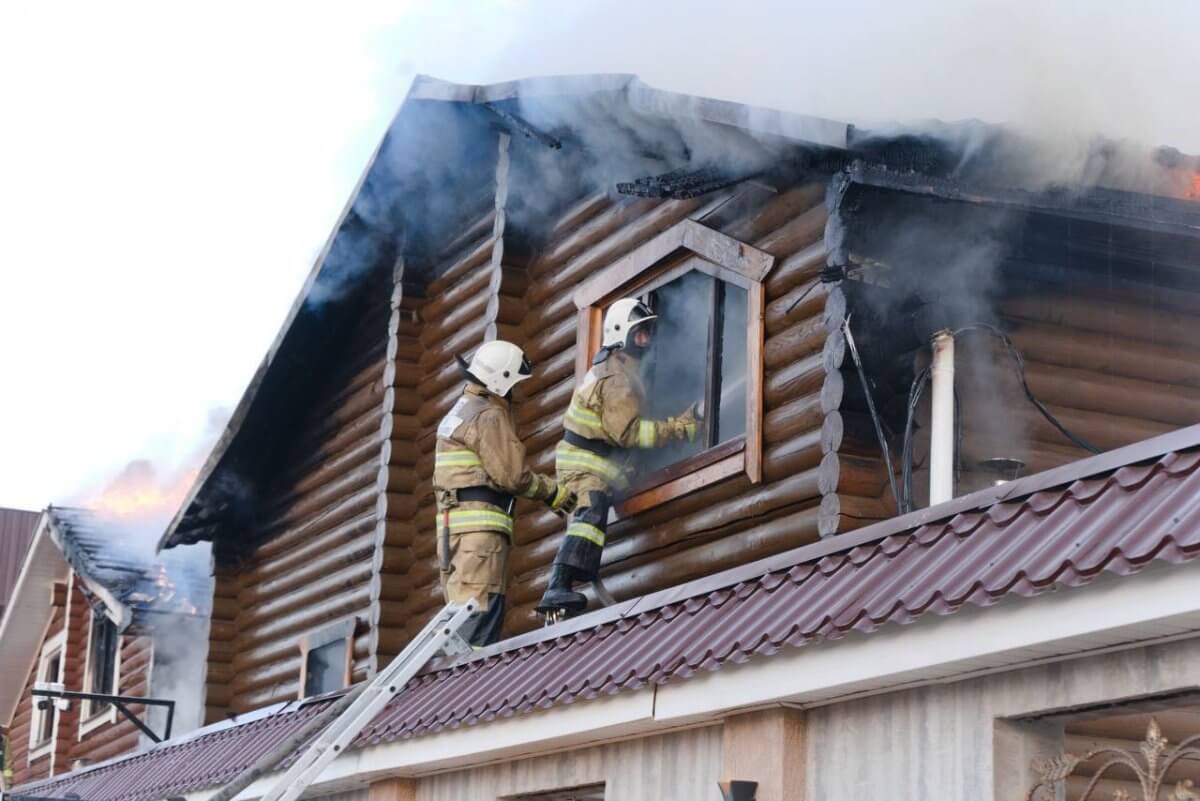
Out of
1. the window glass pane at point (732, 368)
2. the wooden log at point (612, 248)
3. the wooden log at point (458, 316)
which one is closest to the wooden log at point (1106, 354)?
the window glass pane at point (732, 368)

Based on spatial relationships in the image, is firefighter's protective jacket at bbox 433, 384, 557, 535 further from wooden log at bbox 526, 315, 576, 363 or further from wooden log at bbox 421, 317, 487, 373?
wooden log at bbox 421, 317, 487, 373

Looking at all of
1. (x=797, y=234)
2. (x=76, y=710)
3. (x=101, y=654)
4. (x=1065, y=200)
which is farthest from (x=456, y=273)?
(x=76, y=710)

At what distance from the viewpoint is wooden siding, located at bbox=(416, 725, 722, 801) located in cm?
817

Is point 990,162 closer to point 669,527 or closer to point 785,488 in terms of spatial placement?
point 785,488

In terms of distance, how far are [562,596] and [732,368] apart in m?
1.56

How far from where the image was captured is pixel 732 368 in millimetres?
10211

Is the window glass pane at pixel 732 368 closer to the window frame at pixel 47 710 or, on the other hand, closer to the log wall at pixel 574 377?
the log wall at pixel 574 377

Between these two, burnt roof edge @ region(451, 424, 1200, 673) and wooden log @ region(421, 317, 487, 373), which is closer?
burnt roof edge @ region(451, 424, 1200, 673)

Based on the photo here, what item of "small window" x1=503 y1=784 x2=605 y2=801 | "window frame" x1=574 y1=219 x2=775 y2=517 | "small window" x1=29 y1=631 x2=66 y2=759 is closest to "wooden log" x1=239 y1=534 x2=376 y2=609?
"window frame" x1=574 y1=219 x2=775 y2=517

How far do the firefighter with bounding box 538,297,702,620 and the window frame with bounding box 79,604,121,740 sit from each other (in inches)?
436

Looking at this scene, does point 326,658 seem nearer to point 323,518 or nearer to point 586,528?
point 323,518

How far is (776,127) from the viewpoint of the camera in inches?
361

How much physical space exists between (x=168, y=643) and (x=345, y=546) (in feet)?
20.5

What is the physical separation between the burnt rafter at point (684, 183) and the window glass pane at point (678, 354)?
506 mm
